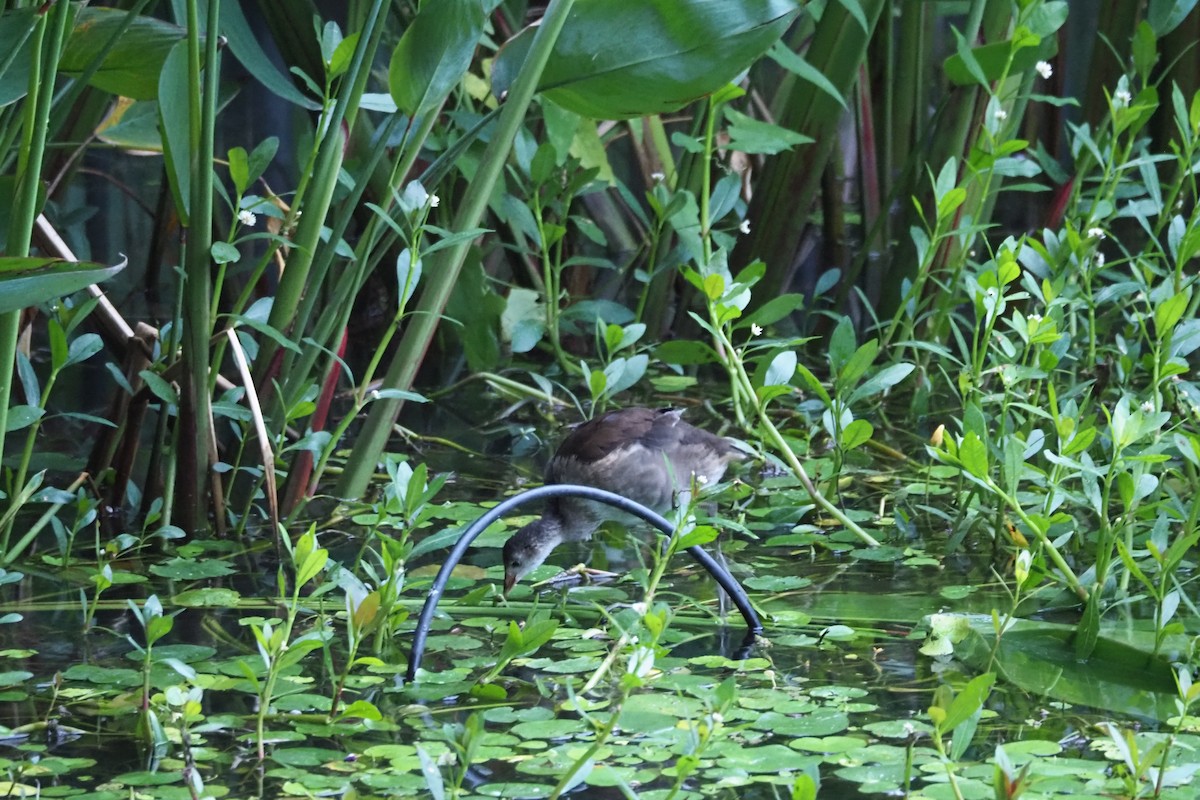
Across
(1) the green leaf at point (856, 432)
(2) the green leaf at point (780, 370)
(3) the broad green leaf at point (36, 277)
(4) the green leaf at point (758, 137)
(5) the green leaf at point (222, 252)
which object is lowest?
(1) the green leaf at point (856, 432)

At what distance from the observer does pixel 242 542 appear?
2404 mm

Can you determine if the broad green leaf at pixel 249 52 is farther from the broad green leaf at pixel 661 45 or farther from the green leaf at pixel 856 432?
the green leaf at pixel 856 432

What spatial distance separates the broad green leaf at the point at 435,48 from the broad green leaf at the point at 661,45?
0.17 metres

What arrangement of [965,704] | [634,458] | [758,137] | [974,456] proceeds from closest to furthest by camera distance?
1. [965,704]
2. [974,456]
3. [634,458]
4. [758,137]

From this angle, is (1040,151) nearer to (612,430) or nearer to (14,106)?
(612,430)

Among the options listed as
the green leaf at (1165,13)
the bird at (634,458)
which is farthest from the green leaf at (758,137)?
the green leaf at (1165,13)

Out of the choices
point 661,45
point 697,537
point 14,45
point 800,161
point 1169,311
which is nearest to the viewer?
point 697,537

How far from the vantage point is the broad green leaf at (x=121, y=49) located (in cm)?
219

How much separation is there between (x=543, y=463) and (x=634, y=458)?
344mm

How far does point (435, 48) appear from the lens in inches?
87.0

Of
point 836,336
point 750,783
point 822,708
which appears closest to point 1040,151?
point 836,336

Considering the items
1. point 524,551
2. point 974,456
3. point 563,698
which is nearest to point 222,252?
point 524,551

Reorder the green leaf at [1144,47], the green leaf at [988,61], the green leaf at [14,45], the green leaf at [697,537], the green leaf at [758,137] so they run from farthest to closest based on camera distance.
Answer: the green leaf at [758,137], the green leaf at [1144,47], the green leaf at [988,61], the green leaf at [14,45], the green leaf at [697,537]

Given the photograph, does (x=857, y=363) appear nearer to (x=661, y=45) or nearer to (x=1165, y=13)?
(x=661, y=45)
